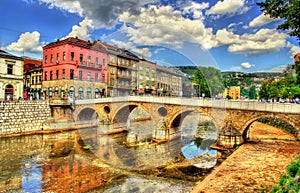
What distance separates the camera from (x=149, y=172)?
48.9 feet

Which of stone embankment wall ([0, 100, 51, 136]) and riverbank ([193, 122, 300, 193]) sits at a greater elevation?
stone embankment wall ([0, 100, 51, 136])

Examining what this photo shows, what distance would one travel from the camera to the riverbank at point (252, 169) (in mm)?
11128

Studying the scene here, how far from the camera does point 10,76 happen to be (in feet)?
103

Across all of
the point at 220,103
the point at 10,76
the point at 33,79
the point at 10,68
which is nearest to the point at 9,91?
the point at 10,76

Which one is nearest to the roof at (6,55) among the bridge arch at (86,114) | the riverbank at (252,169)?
the bridge arch at (86,114)

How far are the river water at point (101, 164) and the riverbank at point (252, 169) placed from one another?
145 cm

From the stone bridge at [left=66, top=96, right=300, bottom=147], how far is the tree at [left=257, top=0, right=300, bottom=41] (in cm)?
731

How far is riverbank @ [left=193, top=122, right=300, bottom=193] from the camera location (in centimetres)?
1113

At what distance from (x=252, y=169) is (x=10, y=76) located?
106 feet

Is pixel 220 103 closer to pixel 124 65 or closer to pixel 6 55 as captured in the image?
pixel 124 65

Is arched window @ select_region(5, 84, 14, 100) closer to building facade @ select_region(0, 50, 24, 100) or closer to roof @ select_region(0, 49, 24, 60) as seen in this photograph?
building facade @ select_region(0, 50, 24, 100)

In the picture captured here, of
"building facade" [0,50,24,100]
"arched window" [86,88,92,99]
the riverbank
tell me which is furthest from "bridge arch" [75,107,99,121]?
the riverbank

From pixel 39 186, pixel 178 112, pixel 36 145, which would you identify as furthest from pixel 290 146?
pixel 36 145

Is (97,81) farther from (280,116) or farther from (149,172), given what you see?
(280,116)
